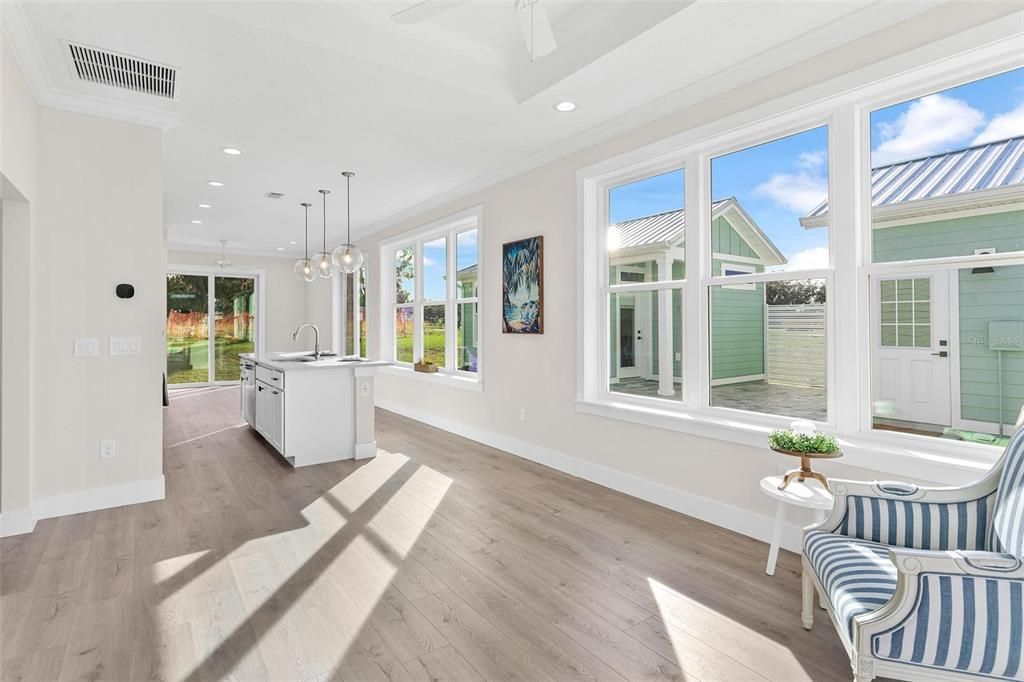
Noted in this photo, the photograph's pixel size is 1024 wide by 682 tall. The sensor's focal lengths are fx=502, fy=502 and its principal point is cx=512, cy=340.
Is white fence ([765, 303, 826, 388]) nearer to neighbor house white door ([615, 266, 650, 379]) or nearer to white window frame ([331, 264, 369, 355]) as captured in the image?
neighbor house white door ([615, 266, 650, 379])

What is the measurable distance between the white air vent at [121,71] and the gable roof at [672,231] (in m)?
3.08

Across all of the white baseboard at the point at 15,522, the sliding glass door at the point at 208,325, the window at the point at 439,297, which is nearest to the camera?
the white baseboard at the point at 15,522

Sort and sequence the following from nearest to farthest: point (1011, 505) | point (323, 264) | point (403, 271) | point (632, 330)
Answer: point (1011, 505), point (632, 330), point (323, 264), point (403, 271)

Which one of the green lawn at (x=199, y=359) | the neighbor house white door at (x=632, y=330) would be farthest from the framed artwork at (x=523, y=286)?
the green lawn at (x=199, y=359)

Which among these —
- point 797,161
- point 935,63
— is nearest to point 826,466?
point 797,161

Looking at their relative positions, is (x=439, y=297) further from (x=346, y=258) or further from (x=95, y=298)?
(x=95, y=298)

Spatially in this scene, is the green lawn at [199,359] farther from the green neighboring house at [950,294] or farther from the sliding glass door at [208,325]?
the green neighboring house at [950,294]

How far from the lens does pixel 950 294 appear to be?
2340 mm

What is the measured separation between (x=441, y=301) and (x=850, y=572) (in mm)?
5084

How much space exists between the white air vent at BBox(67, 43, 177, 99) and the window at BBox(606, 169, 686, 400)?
3.07m

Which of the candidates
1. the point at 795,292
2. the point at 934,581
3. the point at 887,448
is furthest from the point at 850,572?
the point at 795,292

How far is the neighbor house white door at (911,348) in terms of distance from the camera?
7.80 ft

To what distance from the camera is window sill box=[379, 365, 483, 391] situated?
540 cm

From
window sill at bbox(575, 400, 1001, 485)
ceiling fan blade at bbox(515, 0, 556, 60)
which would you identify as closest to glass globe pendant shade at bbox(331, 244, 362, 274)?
ceiling fan blade at bbox(515, 0, 556, 60)
